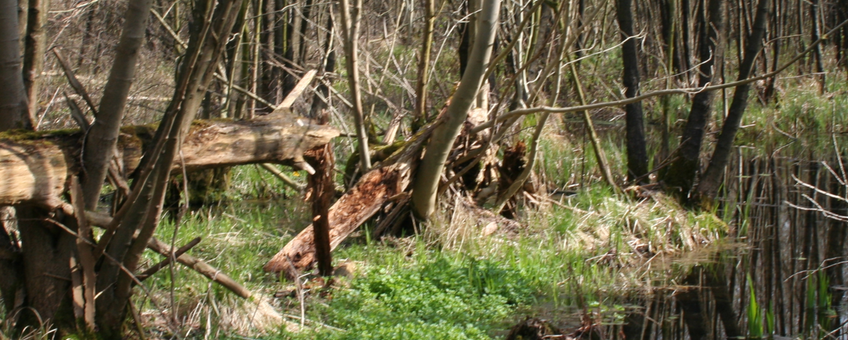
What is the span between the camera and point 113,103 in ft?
10.7

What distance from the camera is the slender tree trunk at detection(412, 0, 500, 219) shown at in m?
5.02

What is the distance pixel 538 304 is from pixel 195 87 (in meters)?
3.00

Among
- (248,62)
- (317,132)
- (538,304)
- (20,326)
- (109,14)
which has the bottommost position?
(538,304)

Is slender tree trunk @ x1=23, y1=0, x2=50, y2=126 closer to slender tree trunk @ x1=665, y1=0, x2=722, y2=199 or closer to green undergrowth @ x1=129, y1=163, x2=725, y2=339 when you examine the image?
green undergrowth @ x1=129, y1=163, x2=725, y2=339

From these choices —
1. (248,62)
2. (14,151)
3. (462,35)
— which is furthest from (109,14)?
(14,151)

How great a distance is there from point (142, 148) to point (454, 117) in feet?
7.98

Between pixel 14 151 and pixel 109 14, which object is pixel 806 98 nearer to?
pixel 109 14

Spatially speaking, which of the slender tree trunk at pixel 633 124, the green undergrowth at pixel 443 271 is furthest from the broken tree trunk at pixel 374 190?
the slender tree trunk at pixel 633 124

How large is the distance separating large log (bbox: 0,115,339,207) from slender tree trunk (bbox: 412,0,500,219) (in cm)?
114

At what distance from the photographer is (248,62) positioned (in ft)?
26.2

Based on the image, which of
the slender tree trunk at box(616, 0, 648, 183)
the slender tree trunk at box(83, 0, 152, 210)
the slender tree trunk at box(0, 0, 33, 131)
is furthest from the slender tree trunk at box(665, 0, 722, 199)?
the slender tree trunk at box(0, 0, 33, 131)

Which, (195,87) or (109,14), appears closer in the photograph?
(195,87)

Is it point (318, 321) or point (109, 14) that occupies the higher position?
point (109, 14)

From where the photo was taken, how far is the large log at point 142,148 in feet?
9.86
